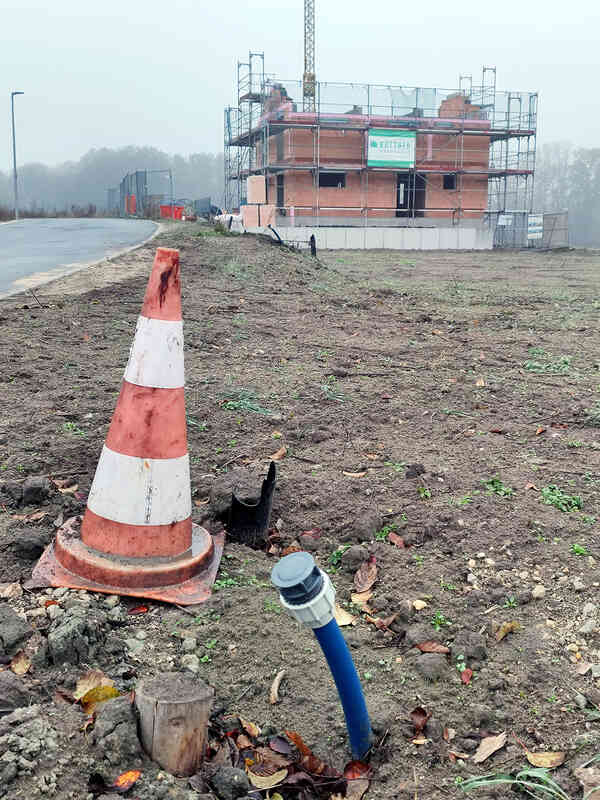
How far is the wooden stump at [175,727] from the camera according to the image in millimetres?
1860

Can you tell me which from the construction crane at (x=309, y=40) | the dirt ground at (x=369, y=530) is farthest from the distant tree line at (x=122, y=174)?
the dirt ground at (x=369, y=530)

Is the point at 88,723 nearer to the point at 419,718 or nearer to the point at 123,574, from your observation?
the point at 123,574

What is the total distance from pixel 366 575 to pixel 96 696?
3.90 ft

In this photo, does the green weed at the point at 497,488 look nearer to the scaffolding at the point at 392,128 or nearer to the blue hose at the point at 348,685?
the blue hose at the point at 348,685

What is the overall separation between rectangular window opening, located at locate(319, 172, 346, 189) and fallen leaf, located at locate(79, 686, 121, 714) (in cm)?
4093

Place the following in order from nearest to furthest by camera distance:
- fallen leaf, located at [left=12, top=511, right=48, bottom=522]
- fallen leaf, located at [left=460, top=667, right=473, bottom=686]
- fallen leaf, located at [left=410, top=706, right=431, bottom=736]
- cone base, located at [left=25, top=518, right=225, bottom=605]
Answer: fallen leaf, located at [left=410, top=706, right=431, bottom=736] → fallen leaf, located at [left=460, top=667, right=473, bottom=686] → cone base, located at [left=25, top=518, right=225, bottom=605] → fallen leaf, located at [left=12, top=511, right=48, bottom=522]

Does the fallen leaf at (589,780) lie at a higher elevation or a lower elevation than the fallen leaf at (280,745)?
higher

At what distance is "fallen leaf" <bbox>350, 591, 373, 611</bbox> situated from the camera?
2753 mm

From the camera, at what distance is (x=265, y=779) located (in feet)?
6.39

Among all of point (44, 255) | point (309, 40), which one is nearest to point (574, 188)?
point (309, 40)

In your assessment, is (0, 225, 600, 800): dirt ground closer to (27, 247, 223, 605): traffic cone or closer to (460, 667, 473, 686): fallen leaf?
(460, 667, 473, 686): fallen leaf

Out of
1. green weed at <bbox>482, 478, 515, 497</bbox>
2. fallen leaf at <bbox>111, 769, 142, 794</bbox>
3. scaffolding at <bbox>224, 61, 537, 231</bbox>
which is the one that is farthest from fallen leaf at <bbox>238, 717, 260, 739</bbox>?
scaffolding at <bbox>224, 61, 537, 231</bbox>

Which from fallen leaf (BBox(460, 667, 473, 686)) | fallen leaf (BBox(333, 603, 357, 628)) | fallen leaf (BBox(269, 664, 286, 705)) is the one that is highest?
fallen leaf (BBox(333, 603, 357, 628))

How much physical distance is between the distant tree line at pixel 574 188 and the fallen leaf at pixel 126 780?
289 feet
